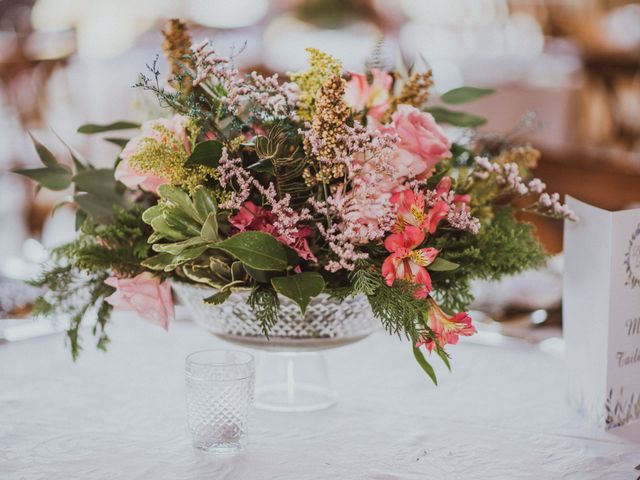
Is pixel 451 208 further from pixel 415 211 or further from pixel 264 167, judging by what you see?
pixel 264 167

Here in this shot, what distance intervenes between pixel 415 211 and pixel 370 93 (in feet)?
0.67

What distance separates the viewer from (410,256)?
0.88 meters

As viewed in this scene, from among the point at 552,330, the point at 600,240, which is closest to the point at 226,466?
the point at 600,240

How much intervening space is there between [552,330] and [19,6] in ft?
12.2

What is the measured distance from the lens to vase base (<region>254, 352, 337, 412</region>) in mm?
1068

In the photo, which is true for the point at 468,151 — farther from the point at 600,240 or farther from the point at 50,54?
the point at 50,54

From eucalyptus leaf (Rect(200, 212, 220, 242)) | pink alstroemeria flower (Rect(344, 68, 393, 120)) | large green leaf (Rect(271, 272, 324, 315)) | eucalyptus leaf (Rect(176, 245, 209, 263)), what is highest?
pink alstroemeria flower (Rect(344, 68, 393, 120))

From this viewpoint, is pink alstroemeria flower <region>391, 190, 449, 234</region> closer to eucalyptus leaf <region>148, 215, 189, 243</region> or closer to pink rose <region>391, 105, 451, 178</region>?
pink rose <region>391, 105, 451, 178</region>

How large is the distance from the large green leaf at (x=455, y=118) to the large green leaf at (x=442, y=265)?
0.92ft

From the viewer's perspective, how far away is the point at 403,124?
3.05 ft

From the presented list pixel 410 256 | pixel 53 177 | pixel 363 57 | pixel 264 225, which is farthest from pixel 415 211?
pixel 363 57

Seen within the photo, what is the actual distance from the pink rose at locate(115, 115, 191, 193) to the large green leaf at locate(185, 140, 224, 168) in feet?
0.15

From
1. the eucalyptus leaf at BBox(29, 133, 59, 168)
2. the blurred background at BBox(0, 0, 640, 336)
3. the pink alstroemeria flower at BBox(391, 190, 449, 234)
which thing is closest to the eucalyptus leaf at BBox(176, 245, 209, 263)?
the pink alstroemeria flower at BBox(391, 190, 449, 234)

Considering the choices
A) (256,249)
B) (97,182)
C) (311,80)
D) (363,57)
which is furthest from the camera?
→ (363,57)
